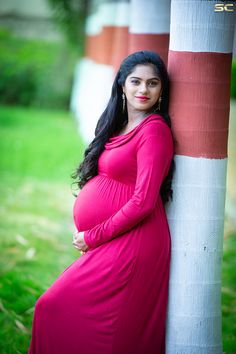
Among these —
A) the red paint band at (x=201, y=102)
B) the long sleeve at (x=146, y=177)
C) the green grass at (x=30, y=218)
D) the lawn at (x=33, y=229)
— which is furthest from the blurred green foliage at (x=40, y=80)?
the long sleeve at (x=146, y=177)

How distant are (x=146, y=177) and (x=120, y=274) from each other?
531 millimetres

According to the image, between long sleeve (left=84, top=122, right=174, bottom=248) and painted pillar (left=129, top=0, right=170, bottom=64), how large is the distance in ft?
5.75

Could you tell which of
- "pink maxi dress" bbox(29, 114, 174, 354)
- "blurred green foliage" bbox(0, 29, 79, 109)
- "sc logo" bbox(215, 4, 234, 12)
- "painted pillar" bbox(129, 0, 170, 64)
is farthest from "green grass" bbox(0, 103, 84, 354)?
"blurred green foliage" bbox(0, 29, 79, 109)

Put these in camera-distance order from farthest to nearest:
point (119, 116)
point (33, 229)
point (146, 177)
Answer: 1. point (33, 229)
2. point (119, 116)
3. point (146, 177)

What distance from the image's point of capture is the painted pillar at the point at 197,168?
3359mm

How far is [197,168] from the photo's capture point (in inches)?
134

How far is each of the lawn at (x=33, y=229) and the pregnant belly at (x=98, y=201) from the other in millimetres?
1360

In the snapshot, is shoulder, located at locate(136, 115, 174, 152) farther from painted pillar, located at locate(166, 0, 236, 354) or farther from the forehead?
the forehead

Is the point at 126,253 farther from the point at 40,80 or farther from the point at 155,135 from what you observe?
the point at 40,80

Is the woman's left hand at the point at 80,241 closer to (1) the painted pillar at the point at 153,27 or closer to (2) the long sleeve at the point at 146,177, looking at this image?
(2) the long sleeve at the point at 146,177

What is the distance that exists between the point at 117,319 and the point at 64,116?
17.6m

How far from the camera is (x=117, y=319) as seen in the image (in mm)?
3334

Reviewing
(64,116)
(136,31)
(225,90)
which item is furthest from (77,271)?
(64,116)

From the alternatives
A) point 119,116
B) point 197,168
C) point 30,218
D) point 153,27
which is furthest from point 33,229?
point 197,168
